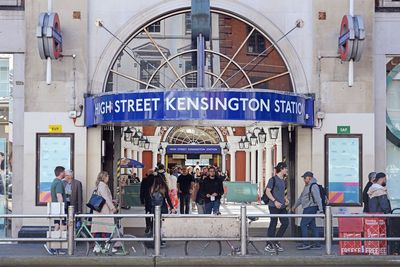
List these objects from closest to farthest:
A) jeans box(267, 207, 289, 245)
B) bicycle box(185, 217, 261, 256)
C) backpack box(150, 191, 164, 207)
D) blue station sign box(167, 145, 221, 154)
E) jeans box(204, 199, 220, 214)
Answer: bicycle box(185, 217, 261, 256) < jeans box(267, 207, 289, 245) < backpack box(150, 191, 164, 207) < jeans box(204, 199, 220, 214) < blue station sign box(167, 145, 221, 154)

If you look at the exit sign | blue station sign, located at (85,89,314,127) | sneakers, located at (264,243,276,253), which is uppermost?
blue station sign, located at (85,89,314,127)

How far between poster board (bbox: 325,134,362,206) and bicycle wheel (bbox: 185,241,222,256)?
3.29 m

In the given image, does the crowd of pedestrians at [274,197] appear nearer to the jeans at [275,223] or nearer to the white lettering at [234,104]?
the jeans at [275,223]

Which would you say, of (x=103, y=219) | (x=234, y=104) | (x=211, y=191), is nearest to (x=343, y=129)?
(x=234, y=104)

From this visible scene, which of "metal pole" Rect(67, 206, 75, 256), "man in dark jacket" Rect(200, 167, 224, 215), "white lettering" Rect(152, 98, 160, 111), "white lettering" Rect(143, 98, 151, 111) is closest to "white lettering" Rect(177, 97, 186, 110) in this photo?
"white lettering" Rect(152, 98, 160, 111)

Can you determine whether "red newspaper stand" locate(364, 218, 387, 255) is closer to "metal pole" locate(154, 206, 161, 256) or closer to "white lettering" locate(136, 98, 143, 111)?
"metal pole" locate(154, 206, 161, 256)

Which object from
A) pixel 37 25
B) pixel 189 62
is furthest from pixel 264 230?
pixel 37 25

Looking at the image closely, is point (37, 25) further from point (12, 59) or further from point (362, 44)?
point (362, 44)

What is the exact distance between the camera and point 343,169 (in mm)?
18266

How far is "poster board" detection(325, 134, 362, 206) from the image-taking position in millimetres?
18203

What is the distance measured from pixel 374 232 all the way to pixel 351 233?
17.4 inches

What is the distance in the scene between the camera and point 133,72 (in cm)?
1861

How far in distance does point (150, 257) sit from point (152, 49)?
20.0 ft

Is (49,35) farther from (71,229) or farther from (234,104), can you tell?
(71,229)
